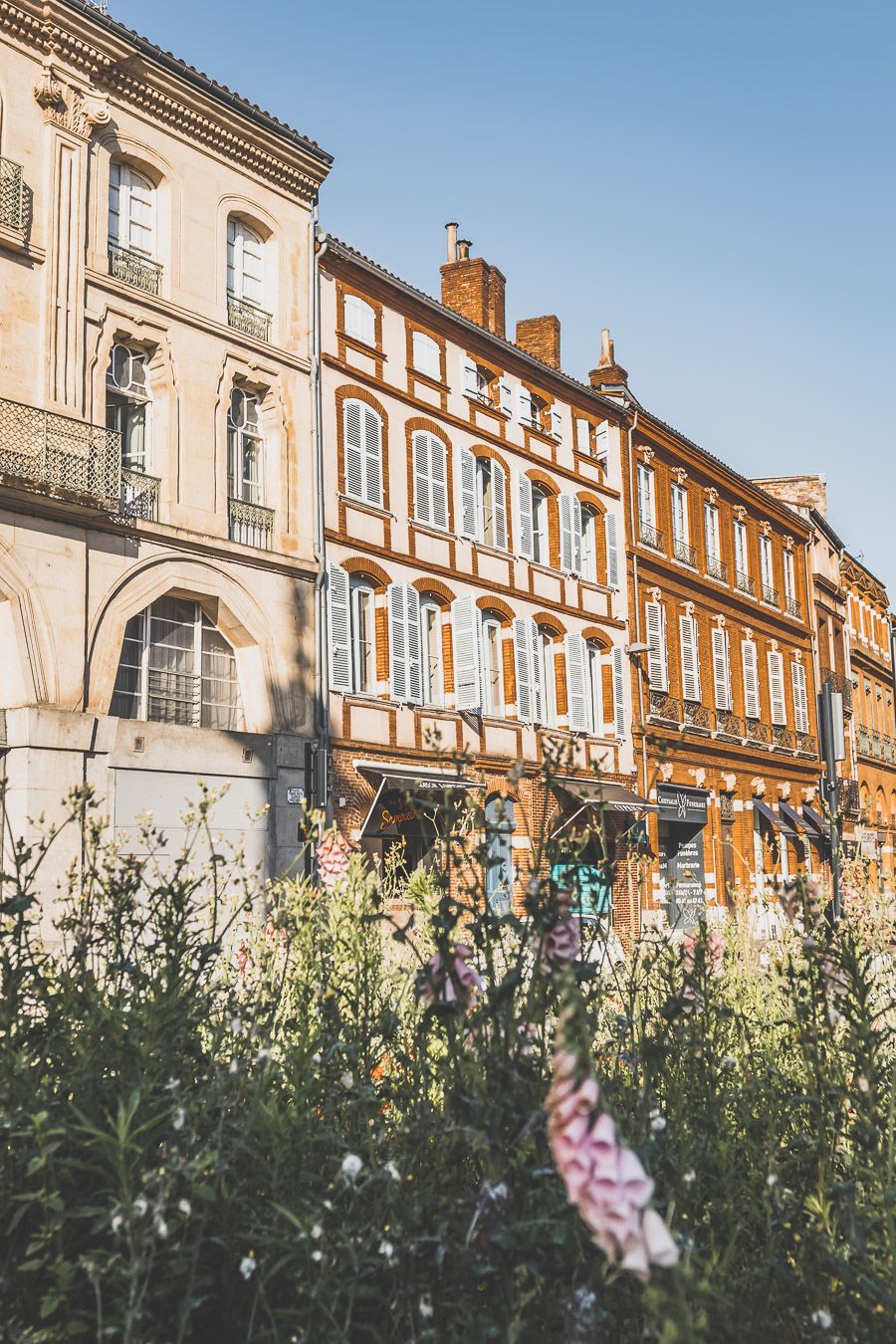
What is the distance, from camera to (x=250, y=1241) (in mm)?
3346

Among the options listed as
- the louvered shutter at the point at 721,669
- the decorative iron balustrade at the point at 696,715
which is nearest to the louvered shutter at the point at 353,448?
the decorative iron balustrade at the point at 696,715

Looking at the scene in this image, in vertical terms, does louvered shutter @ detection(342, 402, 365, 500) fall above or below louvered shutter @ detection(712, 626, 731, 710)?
above

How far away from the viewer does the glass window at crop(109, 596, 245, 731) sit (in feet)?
54.0

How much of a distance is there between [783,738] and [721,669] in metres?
4.30

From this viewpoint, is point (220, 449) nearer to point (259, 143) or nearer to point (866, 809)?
point (259, 143)

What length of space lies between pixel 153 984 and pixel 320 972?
88 cm

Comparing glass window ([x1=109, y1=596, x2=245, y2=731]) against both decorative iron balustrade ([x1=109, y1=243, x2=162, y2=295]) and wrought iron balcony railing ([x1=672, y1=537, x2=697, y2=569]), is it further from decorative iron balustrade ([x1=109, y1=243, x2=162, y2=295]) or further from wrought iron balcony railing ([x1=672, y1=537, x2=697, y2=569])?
wrought iron balcony railing ([x1=672, y1=537, x2=697, y2=569])

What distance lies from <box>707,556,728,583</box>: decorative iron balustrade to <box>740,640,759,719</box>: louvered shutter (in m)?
1.99

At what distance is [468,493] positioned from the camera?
23.0 metres

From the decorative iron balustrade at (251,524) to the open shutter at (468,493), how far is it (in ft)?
16.6

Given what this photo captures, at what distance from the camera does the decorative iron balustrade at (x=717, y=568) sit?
32.4 m

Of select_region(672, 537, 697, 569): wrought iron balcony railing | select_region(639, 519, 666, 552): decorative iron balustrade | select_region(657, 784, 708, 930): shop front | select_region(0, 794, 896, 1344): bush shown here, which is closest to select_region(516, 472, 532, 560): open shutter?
select_region(639, 519, 666, 552): decorative iron balustrade

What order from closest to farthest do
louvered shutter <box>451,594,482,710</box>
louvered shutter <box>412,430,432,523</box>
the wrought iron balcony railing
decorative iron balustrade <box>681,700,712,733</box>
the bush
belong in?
1. the bush
2. louvered shutter <box>412,430,432,523</box>
3. louvered shutter <box>451,594,482,710</box>
4. decorative iron balustrade <box>681,700,712,733</box>
5. the wrought iron balcony railing

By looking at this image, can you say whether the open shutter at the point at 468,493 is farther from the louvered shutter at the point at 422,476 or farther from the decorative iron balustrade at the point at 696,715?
the decorative iron balustrade at the point at 696,715
